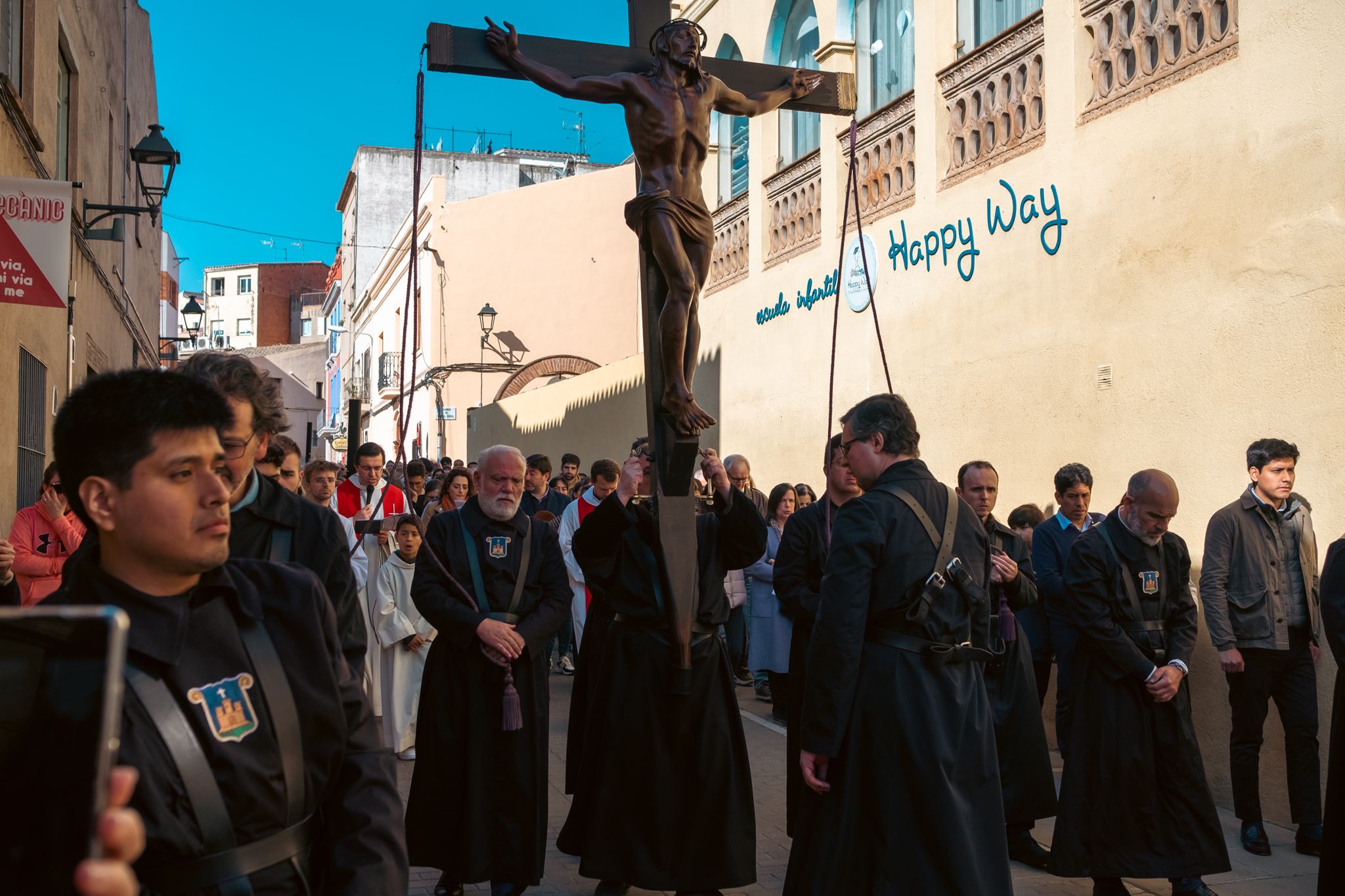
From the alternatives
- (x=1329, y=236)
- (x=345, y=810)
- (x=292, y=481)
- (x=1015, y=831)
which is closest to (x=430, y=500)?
(x=292, y=481)

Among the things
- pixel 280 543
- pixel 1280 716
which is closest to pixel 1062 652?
pixel 1280 716

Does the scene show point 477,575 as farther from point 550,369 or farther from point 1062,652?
point 550,369

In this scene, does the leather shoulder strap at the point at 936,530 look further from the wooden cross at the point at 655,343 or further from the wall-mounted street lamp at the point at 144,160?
the wall-mounted street lamp at the point at 144,160

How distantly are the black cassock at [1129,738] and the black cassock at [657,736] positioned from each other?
1400mm

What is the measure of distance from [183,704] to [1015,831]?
507cm

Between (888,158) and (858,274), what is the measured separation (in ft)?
3.70

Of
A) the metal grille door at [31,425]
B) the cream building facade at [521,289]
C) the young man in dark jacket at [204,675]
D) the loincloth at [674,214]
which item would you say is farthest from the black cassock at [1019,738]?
the cream building facade at [521,289]

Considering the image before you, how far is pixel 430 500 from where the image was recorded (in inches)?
439

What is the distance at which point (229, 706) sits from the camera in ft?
6.84

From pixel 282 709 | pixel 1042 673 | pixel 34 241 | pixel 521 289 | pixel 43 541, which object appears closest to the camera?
pixel 282 709

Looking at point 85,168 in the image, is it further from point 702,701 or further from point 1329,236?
point 1329,236

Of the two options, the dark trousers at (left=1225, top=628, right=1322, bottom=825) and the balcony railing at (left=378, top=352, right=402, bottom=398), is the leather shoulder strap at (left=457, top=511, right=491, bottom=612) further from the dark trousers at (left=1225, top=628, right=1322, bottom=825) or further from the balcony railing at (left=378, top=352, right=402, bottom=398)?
the balcony railing at (left=378, top=352, right=402, bottom=398)

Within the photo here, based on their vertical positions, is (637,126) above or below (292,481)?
above

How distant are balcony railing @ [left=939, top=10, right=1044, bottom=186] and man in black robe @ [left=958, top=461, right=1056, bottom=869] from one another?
4.37 m
